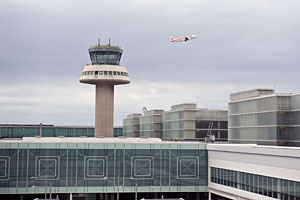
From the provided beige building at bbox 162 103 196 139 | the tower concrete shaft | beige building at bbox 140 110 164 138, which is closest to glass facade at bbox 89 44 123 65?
the tower concrete shaft

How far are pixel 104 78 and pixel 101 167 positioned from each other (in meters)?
46.3

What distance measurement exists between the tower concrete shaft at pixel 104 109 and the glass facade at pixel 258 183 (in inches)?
1984

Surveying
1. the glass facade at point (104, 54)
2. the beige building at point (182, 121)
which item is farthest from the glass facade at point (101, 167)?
the beige building at point (182, 121)

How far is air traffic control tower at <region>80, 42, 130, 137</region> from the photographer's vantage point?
137 metres

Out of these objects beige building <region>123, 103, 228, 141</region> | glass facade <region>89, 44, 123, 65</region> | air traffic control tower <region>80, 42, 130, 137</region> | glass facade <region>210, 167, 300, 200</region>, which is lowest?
glass facade <region>210, 167, 300, 200</region>

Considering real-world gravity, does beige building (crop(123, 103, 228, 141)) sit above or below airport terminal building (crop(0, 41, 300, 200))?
above

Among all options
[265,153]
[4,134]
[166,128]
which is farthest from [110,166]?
[4,134]

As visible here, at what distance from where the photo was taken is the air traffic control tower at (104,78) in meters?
137

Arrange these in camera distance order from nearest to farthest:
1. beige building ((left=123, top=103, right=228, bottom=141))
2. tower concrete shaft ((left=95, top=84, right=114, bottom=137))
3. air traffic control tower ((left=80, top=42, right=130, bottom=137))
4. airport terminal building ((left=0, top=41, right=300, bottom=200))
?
airport terminal building ((left=0, top=41, right=300, bottom=200))
air traffic control tower ((left=80, top=42, right=130, bottom=137))
tower concrete shaft ((left=95, top=84, right=114, bottom=137))
beige building ((left=123, top=103, right=228, bottom=141))

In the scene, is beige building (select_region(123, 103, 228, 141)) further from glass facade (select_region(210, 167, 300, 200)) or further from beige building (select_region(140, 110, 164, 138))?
glass facade (select_region(210, 167, 300, 200))

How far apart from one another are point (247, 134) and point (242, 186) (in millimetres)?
34608

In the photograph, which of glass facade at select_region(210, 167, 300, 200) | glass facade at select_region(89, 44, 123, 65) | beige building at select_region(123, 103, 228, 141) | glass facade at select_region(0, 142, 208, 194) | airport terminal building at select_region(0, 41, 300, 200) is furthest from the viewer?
beige building at select_region(123, 103, 228, 141)

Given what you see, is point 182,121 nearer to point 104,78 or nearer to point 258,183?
point 104,78

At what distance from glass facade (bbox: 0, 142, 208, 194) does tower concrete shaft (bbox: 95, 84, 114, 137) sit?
4434 cm
